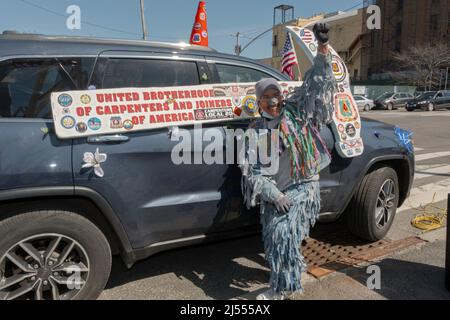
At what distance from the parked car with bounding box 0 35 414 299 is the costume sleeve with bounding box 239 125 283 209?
1.01 feet

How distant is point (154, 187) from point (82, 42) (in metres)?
1.10

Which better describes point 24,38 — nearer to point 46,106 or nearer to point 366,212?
point 46,106

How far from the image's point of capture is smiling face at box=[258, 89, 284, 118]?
8.78ft

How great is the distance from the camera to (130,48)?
2.81 meters

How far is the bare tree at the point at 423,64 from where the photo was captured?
4159 cm

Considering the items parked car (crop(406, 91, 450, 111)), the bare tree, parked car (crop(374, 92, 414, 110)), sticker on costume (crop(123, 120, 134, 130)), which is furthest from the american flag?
the bare tree

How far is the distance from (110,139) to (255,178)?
0.99 m

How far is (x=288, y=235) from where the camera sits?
2756 mm

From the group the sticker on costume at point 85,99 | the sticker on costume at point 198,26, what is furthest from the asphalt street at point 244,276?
the sticker on costume at point 198,26

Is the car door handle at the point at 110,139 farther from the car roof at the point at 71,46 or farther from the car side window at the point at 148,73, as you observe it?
the car roof at the point at 71,46

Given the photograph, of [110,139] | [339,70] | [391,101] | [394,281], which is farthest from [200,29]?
[391,101]

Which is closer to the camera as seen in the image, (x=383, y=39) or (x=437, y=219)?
(x=437, y=219)

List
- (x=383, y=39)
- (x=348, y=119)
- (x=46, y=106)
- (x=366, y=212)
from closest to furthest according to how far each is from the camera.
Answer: (x=46, y=106) < (x=348, y=119) < (x=366, y=212) < (x=383, y=39)

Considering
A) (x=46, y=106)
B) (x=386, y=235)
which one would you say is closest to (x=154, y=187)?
(x=46, y=106)
